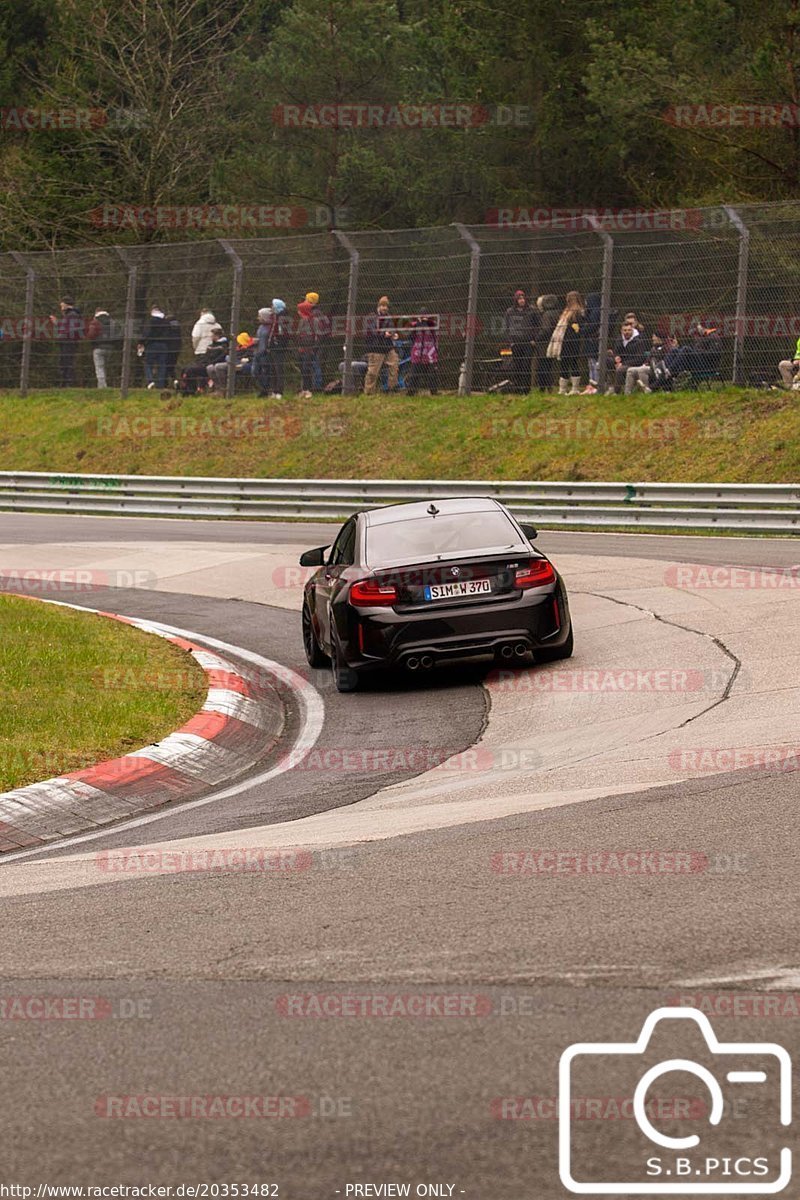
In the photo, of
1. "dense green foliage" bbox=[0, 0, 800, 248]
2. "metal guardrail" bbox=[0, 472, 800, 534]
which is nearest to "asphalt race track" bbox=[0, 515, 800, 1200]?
"metal guardrail" bbox=[0, 472, 800, 534]

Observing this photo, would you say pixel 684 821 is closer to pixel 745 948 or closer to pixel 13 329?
pixel 745 948

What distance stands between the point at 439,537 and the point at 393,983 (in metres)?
8.04

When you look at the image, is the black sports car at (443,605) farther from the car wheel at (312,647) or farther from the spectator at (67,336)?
the spectator at (67,336)

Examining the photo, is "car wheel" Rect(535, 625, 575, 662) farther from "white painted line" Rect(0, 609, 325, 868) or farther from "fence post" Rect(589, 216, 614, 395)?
"fence post" Rect(589, 216, 614, 395)

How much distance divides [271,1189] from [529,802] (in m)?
4.41

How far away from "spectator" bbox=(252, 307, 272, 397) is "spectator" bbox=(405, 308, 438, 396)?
114 inches

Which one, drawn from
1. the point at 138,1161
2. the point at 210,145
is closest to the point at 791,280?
the point at 138,1161

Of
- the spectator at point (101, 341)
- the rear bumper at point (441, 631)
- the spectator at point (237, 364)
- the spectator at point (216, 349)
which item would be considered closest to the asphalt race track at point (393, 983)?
the rear bumper at point (441, 631)

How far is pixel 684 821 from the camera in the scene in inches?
274

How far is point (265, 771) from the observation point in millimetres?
9789

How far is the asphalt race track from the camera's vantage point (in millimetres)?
3713

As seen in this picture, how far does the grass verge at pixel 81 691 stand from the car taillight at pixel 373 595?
132 centimetres

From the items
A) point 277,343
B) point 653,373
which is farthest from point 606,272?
point 277,343

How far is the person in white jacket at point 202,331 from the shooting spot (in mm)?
31516
